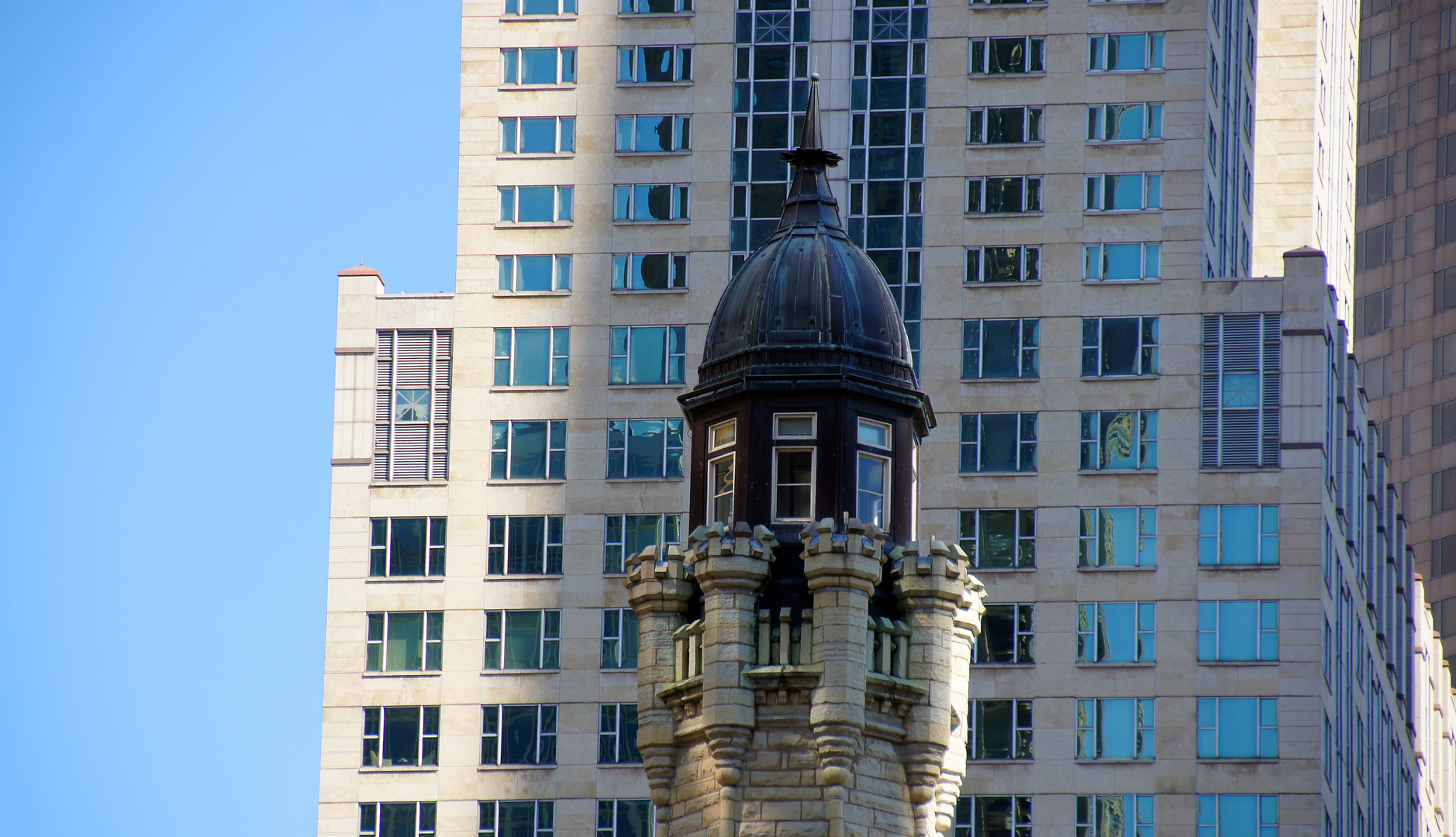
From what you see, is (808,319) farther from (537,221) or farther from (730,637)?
(537,221)

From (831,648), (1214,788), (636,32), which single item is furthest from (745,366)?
(636,32)

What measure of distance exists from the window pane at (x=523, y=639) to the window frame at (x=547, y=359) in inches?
418

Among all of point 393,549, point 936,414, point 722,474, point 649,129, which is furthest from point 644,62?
point 722,474

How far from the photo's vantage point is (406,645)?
128625 millimetres

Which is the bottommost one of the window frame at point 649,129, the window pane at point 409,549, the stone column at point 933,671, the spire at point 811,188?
the stone column at point 933,671

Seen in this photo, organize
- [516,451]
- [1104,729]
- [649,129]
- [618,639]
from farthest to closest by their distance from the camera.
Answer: [649,129] → [516,451] → [618,639] → [1104,729]

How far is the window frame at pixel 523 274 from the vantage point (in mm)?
133000

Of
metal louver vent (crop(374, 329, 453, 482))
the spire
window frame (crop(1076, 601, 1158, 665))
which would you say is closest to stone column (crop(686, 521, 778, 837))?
the spire

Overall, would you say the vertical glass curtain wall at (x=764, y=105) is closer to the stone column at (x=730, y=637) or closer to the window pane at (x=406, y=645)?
the window pane at (x=406, y=645)

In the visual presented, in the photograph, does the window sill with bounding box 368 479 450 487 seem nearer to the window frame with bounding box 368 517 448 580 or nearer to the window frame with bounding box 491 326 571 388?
the window frame with bounding box 368 517 448 580

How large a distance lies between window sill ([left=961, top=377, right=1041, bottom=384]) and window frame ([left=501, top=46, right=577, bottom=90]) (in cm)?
2322

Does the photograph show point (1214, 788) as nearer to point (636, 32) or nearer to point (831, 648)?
point (636, 32)

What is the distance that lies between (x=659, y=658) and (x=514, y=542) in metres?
71.4

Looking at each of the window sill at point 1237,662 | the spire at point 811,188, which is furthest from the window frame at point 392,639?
the spire at point 811,188
